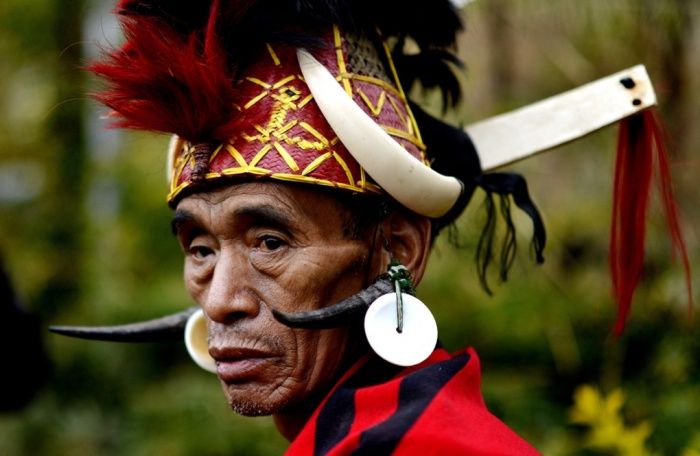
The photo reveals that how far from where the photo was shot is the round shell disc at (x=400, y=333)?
2006mm

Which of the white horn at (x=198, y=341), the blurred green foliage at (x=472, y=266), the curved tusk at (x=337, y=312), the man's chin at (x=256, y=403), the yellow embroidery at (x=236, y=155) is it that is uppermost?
the yellow embroidery at (x=236, y=155)

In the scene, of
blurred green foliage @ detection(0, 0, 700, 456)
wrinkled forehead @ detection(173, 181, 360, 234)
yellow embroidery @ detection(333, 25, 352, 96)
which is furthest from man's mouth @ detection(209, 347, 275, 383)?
blurred green foliage @ detection(0, 0, 700, 456)

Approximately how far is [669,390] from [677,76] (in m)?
1.45

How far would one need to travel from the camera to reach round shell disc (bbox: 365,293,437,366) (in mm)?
2006

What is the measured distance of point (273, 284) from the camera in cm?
215

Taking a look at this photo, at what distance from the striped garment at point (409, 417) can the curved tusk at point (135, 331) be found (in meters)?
0.73

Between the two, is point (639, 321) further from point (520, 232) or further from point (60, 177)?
point (60, 177)

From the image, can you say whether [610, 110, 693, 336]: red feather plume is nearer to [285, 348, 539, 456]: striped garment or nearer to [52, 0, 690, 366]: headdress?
[52, 0, 690, 366]: headdress

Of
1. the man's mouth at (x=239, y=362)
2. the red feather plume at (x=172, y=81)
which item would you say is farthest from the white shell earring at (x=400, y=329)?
the red feather plume at (x=172, y=81)

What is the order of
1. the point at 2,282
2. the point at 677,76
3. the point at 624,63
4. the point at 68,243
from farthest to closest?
the point at 68,243 → the point at 624,63 → the point at 677,76 → the point at 2,282

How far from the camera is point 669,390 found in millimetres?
3770

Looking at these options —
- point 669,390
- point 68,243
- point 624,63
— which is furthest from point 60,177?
point 669,390

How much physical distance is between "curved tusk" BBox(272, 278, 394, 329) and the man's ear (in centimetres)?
20

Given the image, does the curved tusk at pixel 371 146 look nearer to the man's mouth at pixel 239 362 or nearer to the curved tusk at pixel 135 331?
the man's mouth at pixel 239 362
